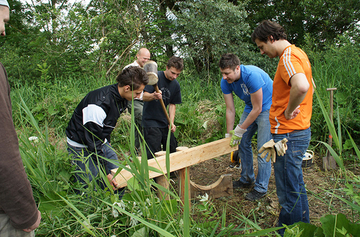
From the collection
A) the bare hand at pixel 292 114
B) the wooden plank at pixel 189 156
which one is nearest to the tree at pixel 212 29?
the wooden plank at pixel 189 156

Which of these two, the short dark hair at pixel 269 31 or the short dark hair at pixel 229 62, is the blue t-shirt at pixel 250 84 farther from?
the short dark hair at pixel 269 31

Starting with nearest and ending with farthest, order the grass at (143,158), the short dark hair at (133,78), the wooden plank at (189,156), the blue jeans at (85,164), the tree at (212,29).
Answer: the grass at (143,158)
the blue jeans at (85,164)
the wooden plank at (189,156)
the short dark hair at (133,78)
the tree at (212,29)

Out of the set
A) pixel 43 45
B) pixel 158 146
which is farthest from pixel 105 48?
pixel 158 146

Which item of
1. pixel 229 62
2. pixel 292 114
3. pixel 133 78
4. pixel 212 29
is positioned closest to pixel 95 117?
pixel 133 78

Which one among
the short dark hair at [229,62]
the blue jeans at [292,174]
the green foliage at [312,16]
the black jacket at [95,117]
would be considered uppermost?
the green foliage at [312,16]

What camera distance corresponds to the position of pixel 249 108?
322 centimetres

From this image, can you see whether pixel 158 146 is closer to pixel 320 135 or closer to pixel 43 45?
pixel 320 135

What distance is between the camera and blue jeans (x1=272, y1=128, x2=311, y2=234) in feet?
6.63

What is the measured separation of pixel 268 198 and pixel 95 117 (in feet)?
7.29

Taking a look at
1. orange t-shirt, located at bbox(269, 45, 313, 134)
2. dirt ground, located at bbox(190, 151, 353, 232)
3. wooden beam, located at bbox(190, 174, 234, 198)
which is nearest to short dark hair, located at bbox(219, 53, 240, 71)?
orange t-shirt, located at bbox(269, 45, 313, 134)

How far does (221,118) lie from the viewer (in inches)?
195

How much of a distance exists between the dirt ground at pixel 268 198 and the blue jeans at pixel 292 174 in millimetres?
221

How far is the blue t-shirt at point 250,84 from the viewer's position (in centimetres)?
280

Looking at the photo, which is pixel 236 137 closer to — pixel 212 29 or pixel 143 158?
pixel 143 158
